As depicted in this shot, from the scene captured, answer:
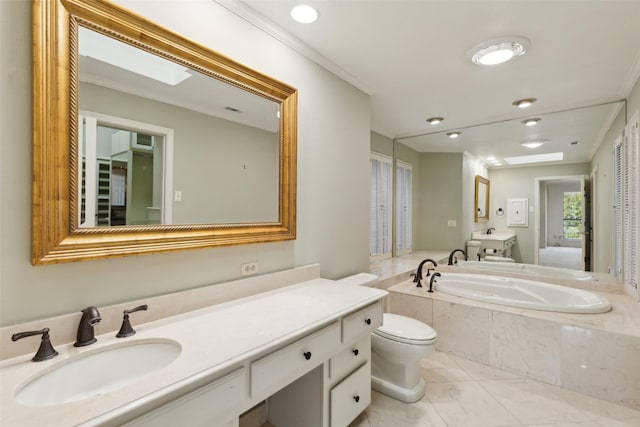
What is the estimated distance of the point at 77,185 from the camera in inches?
44.1

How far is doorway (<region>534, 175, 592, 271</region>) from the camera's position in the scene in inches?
128

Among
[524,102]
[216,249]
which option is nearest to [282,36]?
[216,249]

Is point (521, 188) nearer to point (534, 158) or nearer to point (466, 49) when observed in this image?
point (534, 158)

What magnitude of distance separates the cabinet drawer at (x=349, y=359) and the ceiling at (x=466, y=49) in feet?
6.25

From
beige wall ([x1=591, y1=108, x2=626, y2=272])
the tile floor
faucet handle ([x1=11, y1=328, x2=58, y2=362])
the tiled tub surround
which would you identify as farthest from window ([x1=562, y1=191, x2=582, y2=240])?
faucet handle ([x1=11, y1=328, x2=58, y2=362])

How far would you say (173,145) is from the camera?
4.72ft

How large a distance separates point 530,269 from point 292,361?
130 inches

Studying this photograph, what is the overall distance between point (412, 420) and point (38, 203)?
2.24 m

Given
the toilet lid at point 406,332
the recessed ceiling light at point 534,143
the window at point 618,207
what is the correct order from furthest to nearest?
the recessed ceiling light at point 534,143
the window at point 618,207
the toilet lid at point 406,332

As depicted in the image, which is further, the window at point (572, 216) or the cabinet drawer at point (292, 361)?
the window at point (572, 216)

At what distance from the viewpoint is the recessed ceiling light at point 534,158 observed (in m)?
3.41

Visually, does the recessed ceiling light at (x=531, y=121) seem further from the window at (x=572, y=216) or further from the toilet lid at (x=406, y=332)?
the toilet lid at (x=406, y=332)

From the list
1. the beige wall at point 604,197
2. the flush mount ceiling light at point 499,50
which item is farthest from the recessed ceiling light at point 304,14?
the beige wall at point 604,197

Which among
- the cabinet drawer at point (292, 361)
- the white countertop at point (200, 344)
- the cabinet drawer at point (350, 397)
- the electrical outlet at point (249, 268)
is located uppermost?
the electrical outlet at point (249, 268)
